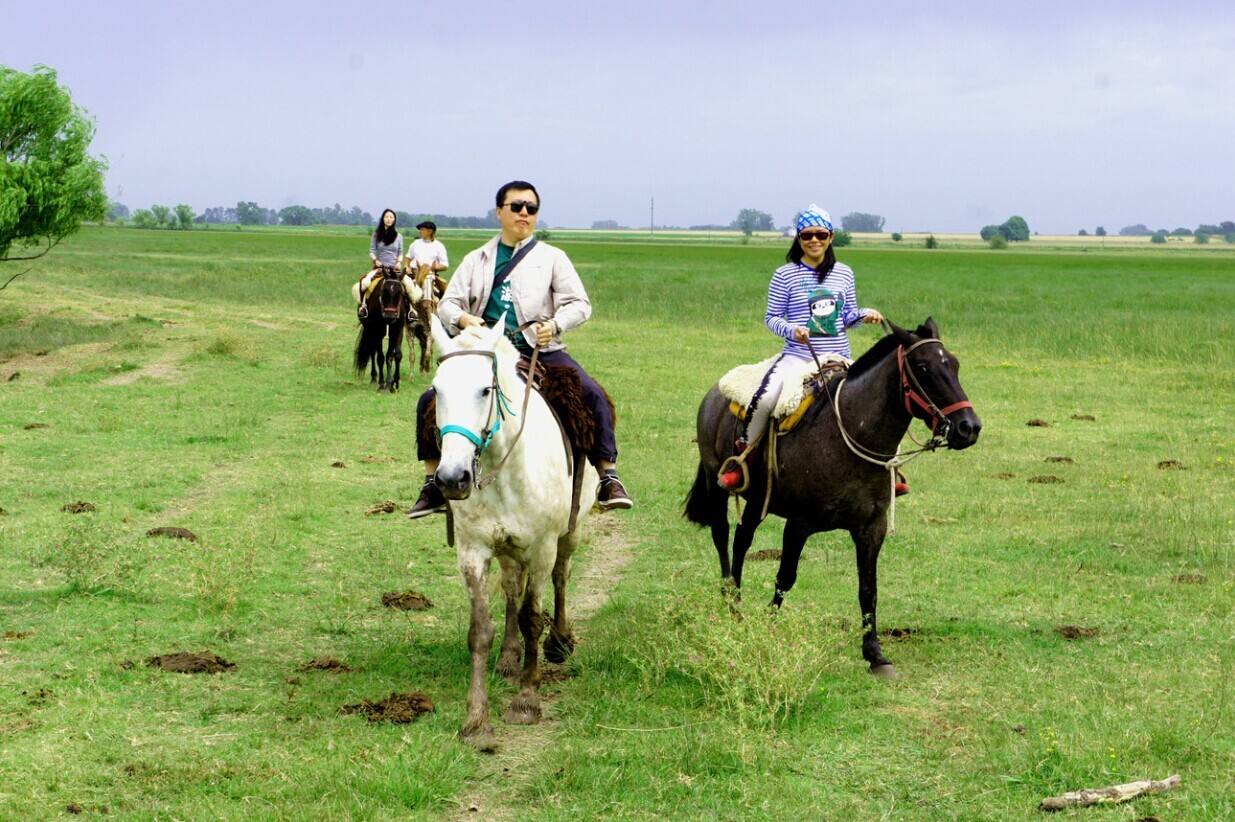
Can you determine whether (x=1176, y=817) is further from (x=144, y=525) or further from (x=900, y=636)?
(x=144, y=525)

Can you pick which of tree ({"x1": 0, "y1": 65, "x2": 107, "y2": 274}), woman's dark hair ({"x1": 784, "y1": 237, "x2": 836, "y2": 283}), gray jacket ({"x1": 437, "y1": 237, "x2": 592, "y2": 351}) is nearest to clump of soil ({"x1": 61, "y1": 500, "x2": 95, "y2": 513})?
gray jacket ({"x1": 437, "y1": 237, "x2": 592, "y2": 351})

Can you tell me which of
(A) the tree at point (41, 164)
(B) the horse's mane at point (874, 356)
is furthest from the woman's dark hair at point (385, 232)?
(B) the horse's mane at point (874, 356)

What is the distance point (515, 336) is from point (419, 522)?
14.5 feet

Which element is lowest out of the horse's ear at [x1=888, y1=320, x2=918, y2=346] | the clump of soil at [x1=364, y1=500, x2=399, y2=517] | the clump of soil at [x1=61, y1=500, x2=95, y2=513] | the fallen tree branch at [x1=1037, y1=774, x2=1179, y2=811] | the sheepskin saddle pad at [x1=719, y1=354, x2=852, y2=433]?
the clump of soil at [x1=364, y1=500, x2=399, y2=517]

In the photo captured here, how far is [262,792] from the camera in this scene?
17.3ft

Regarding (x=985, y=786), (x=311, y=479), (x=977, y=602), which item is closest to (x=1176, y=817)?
(x=985, y=786)

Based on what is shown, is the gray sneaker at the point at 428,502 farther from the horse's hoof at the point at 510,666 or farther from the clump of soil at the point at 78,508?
the clump of soil at the point at 78,508

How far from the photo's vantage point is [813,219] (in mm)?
7602

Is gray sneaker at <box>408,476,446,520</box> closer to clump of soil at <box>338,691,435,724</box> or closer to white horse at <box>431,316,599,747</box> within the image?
white horse at <box>431,316,599,747</box>

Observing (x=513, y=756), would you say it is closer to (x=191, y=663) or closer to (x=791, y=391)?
(x=191, y=663)

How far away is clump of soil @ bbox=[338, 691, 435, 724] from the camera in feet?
20.4

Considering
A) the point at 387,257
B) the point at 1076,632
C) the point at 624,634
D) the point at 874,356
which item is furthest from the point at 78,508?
the point at 387,257

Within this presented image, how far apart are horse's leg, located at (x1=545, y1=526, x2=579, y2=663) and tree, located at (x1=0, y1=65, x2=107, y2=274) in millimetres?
19118

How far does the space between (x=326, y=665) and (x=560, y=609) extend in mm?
1346
